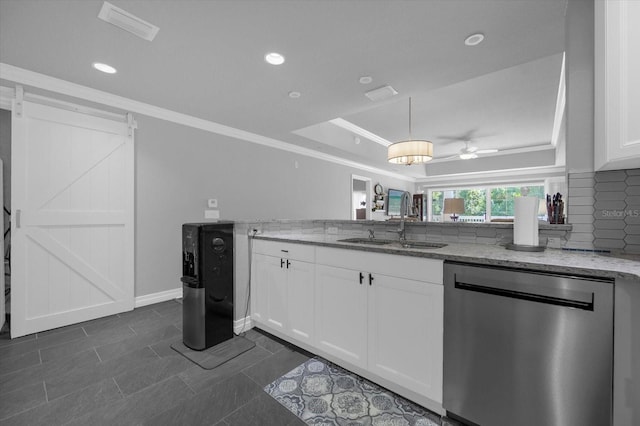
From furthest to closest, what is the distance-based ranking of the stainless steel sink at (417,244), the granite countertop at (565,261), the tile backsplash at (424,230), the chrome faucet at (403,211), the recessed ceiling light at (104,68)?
the recessed ceiling light at (104,68)
the chrome faucet at (403,211)
the stainless steel sink at (417,244)
the tile backsplash at (424,230)
the granite countertop at (565,261)

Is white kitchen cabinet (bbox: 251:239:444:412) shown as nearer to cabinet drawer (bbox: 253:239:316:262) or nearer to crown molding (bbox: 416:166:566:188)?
cabinet drawer (bbox: 253:239:316:262)

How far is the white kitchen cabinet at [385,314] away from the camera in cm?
150

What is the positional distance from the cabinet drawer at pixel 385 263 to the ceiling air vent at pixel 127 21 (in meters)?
2.08

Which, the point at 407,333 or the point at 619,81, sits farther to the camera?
the point at 407,333

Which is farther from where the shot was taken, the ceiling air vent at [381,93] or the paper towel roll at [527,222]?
the ceiling air vent at [381,93]

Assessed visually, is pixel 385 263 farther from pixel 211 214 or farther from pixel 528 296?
pixel 211 214

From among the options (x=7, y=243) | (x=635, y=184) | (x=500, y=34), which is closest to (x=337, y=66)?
(x=500, y=34)

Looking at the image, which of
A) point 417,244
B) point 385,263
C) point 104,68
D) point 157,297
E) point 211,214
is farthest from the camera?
point 211,214

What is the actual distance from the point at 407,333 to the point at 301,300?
887mm

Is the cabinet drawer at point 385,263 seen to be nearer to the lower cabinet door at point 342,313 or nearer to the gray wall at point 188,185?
the lower cabinet door at point 342,313

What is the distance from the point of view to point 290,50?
2270 millimetres

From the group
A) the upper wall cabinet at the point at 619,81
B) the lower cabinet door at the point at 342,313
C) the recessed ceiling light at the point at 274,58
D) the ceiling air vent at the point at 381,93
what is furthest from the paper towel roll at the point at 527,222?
the recessed ceiling light at the point at 274,58

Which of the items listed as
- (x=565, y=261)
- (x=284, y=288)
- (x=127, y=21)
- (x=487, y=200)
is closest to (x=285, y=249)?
(x=284, y=288)

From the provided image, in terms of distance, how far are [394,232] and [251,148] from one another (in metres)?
3.12
